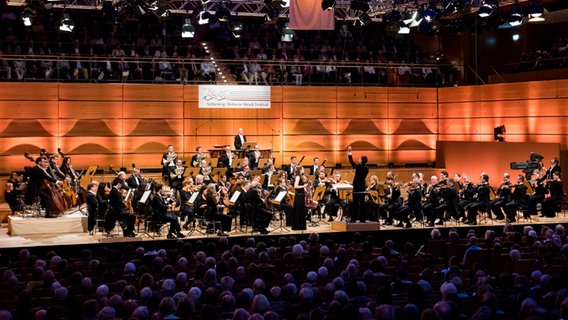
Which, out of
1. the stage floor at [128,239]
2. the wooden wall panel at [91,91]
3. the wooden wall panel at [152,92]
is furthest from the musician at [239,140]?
the stage floor at [128,239]

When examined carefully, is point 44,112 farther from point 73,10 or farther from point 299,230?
point 299,230

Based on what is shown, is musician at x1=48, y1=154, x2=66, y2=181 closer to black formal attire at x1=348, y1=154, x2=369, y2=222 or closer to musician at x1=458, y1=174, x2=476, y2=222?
black formal attire at x1=348, y1=154, x2=369, y2=222

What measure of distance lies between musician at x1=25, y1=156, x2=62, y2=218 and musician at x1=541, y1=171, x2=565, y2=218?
12.5 metres

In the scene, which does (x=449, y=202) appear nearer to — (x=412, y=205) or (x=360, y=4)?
(x=412, y=205)

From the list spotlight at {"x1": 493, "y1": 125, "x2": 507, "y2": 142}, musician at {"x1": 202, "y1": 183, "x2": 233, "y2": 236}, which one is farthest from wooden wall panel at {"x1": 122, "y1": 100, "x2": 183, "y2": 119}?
spotlight at {"x1": 493, "y1": 125, "x2": 507, "y2": 142}

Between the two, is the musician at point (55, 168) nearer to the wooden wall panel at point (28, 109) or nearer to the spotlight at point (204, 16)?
the wooden wall panel at point (28, 109)

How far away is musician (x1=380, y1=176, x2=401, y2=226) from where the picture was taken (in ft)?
59.4

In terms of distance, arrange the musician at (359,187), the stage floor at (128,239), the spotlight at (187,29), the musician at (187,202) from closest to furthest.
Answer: the stage floor at (128,239)
the musician at (359,187)
the musician at (187,202)
the spotlight at (187,29)

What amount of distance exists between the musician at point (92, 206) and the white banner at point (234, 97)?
7009mm

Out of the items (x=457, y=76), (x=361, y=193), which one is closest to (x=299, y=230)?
(x=361, y=193)

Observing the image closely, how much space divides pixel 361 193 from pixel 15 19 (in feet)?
47.6

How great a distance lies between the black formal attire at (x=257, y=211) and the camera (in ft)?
55.2

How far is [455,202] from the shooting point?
18.0 meters

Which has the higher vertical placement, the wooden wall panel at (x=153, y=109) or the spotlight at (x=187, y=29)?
the spotlight at (x=187, y=29)
